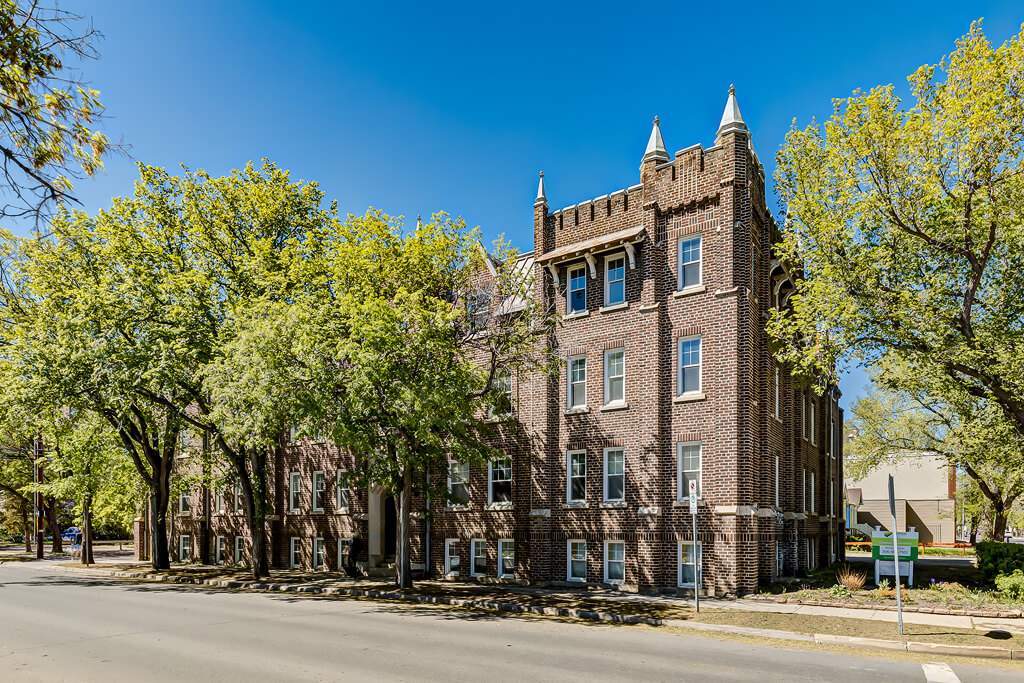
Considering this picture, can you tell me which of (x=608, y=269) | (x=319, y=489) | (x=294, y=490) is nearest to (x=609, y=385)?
(x=608, y=269)

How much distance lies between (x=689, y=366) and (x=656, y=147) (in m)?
7.54

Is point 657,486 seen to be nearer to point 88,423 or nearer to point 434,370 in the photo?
point 434,370

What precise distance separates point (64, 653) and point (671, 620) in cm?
1227

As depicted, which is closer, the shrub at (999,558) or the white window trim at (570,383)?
the shrub at (999,558)

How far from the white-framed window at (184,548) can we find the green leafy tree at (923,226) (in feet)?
108

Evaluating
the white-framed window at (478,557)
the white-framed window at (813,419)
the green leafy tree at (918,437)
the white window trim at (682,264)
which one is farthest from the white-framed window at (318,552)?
the green leafy tree at (918,437)

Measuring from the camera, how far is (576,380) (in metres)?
26.5

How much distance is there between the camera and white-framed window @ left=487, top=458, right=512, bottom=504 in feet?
90.6

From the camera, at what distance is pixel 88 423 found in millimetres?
30703

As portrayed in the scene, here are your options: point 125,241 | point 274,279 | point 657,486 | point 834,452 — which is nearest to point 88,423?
point 125,241

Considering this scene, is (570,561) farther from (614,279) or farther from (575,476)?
(614,279)

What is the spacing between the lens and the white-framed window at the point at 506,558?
26.9 metres

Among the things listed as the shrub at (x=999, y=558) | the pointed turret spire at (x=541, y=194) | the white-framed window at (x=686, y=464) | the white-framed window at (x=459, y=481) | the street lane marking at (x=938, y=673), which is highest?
the pointed turret spire at (x=541, y=194)

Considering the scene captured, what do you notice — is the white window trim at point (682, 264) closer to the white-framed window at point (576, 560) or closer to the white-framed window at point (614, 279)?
the white-framed window at point (614, 279)
